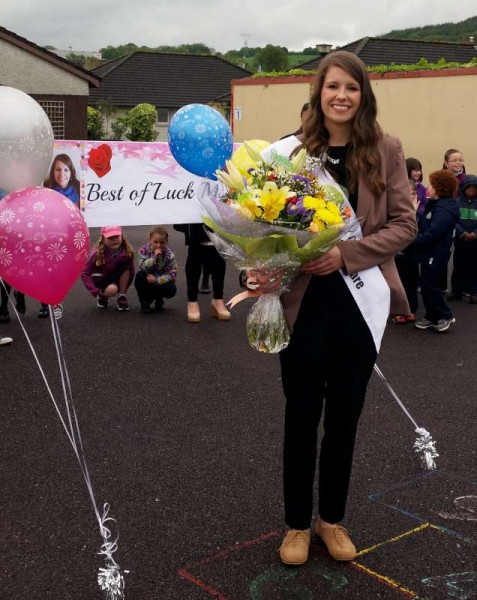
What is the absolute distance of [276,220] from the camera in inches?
124

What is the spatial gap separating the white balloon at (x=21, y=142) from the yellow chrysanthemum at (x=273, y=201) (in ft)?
5.06

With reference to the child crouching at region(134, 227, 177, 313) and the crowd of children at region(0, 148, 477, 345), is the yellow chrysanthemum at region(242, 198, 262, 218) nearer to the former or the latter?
the crowd of children at region(0, 148, 477, 345)

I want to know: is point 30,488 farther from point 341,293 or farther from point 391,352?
point 391,352

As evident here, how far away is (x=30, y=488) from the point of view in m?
4.30

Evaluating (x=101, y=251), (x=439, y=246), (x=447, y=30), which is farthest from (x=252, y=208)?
(x=447, y=30)

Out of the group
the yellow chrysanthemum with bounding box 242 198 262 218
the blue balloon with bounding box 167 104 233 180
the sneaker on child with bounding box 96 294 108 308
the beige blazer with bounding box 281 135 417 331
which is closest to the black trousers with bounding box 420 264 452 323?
the blue balloon with bounding box 167 104 233 180

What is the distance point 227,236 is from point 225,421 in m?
2.35

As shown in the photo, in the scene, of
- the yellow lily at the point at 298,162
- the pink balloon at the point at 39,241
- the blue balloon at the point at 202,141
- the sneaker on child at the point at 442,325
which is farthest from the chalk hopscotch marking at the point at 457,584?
the sneaker on child at the point at 442,325

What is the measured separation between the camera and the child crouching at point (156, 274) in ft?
28.8

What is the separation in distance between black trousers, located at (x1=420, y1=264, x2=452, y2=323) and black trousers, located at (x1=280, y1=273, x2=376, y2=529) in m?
4.89

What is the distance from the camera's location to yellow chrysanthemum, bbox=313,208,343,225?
3.13m

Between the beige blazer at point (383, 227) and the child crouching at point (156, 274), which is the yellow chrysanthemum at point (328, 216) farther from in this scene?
the child crouching at point (156, 274)

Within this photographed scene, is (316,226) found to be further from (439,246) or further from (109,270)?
(109,270)

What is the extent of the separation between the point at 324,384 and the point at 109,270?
228 inches
